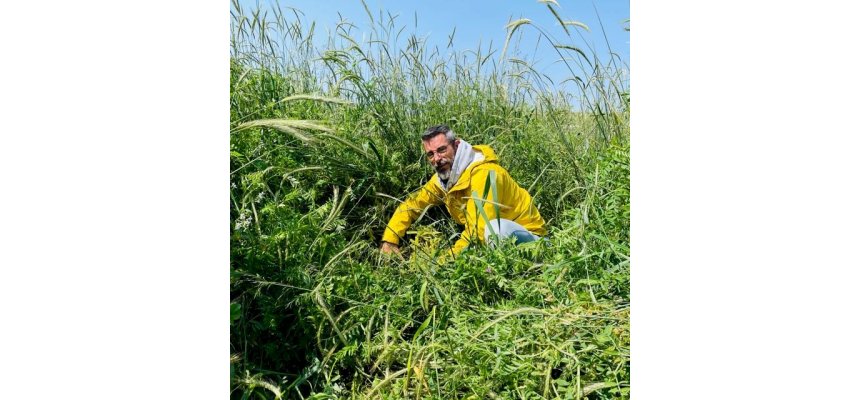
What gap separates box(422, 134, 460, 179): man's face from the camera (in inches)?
86.7

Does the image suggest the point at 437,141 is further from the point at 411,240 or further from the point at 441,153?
the point at 411,240

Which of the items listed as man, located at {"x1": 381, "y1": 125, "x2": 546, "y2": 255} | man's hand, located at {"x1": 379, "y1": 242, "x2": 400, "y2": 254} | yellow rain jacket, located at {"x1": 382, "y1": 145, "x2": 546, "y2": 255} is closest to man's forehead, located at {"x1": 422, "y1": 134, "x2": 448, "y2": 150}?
man, located at {"x1": 381, "y1": 125, "x2": 546, "y2": 255}

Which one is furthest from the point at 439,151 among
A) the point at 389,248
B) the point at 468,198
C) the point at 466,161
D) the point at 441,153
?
the point at 389,248

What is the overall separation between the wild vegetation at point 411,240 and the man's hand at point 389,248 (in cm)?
3

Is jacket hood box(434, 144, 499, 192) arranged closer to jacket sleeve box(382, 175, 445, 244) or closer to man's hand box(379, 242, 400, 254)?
jacket sleeve box(382, 175, 445, 244)

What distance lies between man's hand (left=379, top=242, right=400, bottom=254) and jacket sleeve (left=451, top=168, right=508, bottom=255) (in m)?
0.20

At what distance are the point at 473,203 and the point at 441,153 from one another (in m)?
0.24

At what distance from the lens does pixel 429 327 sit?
184 cm

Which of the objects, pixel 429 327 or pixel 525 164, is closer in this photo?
pixel 429 327
